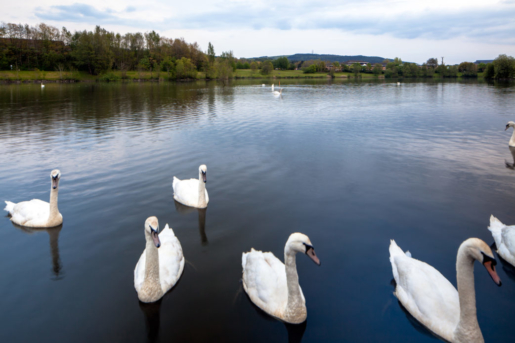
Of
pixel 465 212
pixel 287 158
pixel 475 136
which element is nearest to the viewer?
pixel 465 212

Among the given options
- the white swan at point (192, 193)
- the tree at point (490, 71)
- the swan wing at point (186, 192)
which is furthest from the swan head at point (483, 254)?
the tree at point (490, 71)

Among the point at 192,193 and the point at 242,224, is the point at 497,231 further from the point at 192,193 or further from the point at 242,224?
the point at 192,193

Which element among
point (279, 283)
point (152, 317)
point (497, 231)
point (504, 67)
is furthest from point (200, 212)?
point (504, 67)

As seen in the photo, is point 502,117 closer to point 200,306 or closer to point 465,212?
point 465,212

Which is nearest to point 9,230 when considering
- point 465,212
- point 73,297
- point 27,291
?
point 27,291

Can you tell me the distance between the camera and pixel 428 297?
5.11 meters

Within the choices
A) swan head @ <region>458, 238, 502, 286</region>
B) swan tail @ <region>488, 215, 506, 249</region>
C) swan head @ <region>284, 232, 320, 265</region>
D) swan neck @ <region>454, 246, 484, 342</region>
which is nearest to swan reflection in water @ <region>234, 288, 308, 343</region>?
swan head @ <region>284, 232, 320, 265</region>

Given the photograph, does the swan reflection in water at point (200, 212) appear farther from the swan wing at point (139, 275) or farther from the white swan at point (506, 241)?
the white swan at point (506, 241)

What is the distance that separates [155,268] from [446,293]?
4.70 meters

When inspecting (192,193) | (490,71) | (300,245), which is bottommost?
(192,193)

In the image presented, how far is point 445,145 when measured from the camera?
17.4m

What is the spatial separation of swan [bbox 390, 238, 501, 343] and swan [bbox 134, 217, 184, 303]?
408cm

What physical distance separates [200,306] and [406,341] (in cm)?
331

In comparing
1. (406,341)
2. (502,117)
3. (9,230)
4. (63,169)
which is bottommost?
(406,341)
